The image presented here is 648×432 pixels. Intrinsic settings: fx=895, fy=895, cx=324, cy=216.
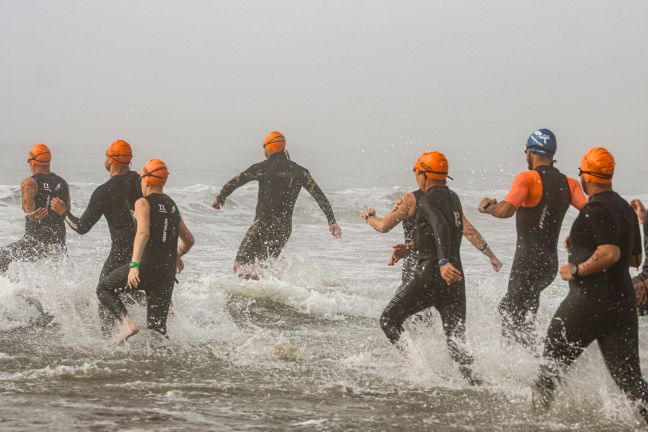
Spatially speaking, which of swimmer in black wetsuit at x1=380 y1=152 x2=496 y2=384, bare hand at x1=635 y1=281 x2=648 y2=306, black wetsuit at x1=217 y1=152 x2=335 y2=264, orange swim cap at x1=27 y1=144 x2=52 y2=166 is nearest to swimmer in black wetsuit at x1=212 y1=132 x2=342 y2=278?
black wetsuit at x1=217 y1=152 x2=335 y2=264

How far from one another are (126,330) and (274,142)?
14.7 ft

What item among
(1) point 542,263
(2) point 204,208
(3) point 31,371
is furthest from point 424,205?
(2) point 204,208

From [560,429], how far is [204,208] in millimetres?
21880

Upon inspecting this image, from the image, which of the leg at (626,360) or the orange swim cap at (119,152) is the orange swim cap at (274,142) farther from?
the leg at (626,360)

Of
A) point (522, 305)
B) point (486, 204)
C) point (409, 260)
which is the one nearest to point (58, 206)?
point (409, 260)

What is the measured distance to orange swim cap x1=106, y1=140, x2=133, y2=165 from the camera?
8148 millimetres

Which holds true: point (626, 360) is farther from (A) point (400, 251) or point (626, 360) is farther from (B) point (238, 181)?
(B) point (238, 181)

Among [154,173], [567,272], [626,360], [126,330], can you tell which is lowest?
[126,330]

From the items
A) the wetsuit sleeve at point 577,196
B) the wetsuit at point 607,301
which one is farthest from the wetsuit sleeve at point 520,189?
the wetsuit at point 607,301

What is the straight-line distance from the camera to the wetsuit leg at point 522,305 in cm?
723

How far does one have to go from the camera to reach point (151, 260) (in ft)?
24.3

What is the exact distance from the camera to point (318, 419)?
6004 mm

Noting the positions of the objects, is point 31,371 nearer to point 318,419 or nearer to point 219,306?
point 318,419

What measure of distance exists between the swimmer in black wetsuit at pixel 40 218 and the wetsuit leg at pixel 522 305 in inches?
201
